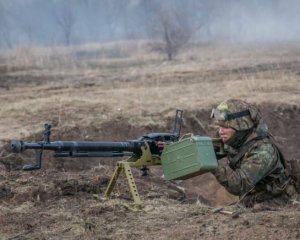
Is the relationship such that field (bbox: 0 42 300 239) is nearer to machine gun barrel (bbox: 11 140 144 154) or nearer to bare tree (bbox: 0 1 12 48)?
machine gun barrel (bbox: 11 140 144 154)

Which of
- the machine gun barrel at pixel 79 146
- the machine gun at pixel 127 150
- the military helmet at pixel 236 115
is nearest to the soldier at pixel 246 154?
the military helmet at pixel 236 115

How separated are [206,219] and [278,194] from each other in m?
1.14

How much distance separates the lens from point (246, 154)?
5.83 metres

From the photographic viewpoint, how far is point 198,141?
538cm

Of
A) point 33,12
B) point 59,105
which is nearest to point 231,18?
point 33,12

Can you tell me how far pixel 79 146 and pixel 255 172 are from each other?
166 cm

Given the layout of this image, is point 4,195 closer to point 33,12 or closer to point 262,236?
point 262,236

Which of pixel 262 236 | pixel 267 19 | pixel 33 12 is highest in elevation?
pixel 33 12

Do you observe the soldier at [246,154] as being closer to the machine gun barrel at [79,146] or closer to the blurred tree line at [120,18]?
the machine gun barrel at [79,146]

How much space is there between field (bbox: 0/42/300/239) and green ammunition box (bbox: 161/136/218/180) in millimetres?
413

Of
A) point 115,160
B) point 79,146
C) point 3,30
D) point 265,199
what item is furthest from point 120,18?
point 79,146

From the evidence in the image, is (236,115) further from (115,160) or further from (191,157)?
(115,160)

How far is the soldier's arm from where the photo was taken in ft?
18.4

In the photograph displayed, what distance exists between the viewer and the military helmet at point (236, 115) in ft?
18.9
